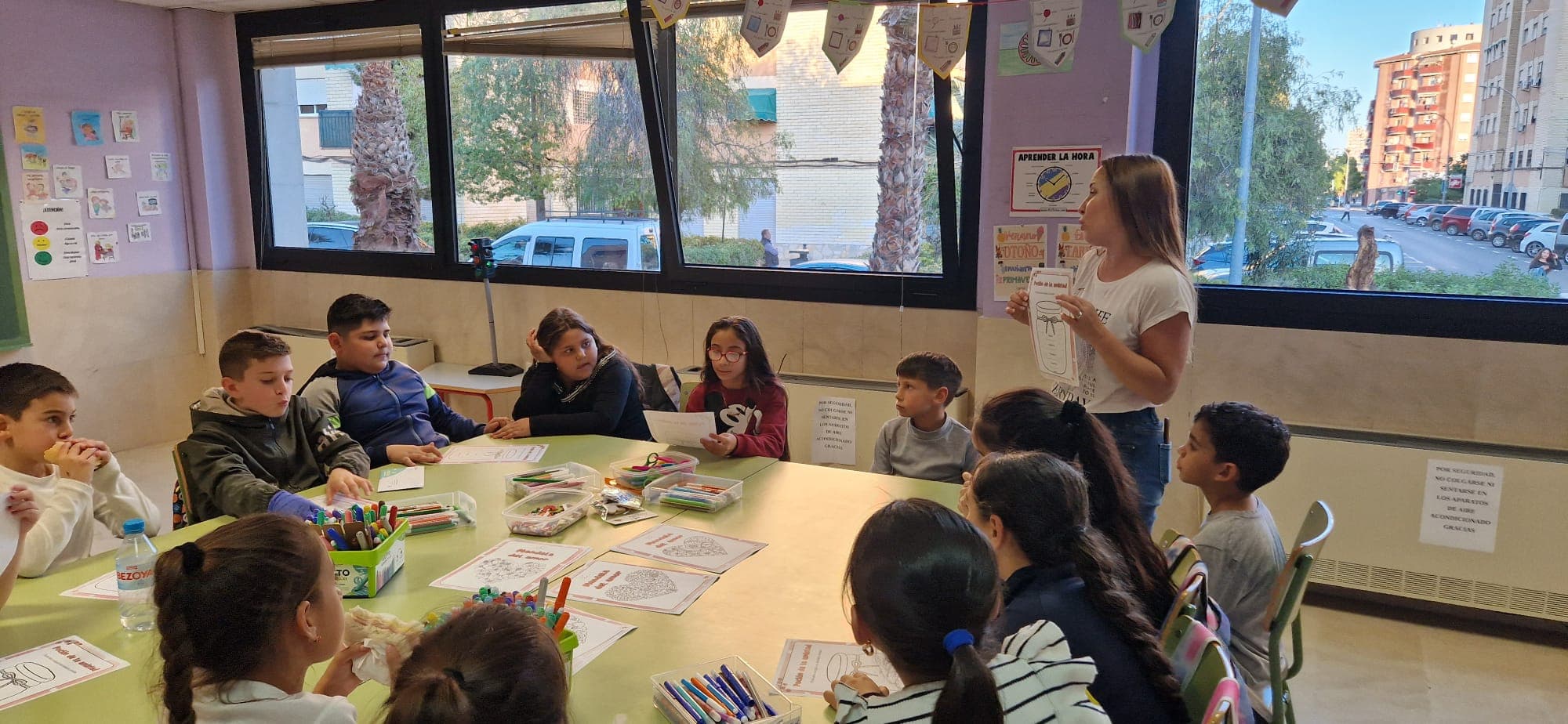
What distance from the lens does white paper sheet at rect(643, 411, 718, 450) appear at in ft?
9.32

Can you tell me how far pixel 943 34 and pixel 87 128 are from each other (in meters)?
4.33

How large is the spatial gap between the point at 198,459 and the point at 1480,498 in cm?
369

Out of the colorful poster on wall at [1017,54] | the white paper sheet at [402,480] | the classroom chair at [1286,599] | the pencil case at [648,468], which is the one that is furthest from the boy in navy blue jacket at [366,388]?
the classroom chair at [1286,599]

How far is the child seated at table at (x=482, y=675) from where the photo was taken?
1.09m

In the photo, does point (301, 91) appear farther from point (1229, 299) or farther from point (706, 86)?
point (1229, 299)

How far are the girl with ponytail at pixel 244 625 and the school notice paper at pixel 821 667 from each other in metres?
0.64

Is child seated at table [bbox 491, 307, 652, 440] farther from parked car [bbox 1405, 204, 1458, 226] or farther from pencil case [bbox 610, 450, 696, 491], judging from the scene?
parked car [bbox 1405, 204, 1458, 226]

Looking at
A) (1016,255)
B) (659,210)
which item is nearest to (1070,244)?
(1016,255)

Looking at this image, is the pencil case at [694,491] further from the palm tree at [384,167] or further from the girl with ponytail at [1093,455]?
the palm tree at [384,167]

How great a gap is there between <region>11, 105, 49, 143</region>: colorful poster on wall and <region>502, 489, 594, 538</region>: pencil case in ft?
13.2

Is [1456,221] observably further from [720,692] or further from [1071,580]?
[720,692]

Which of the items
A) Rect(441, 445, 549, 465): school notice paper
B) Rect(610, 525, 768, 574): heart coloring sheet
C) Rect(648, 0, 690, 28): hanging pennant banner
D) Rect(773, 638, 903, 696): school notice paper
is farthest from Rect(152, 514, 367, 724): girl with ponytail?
Rect(648, 0, 690, 28): hanging pennant banner

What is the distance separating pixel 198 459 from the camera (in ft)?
7.94

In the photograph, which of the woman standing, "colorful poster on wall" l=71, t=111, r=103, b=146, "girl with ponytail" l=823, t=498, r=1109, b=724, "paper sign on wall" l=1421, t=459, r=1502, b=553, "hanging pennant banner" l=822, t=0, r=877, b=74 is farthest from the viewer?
"colorful poster on wall" l=71, t=111, r=103, b=146
